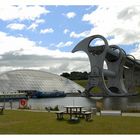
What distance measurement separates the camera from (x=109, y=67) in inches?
4643

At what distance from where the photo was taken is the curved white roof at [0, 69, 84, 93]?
98.9m

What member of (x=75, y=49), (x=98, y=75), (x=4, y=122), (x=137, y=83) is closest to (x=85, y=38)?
(x=75, y=49)

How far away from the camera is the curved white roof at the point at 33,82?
98.9 m

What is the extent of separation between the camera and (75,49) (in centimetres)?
11075

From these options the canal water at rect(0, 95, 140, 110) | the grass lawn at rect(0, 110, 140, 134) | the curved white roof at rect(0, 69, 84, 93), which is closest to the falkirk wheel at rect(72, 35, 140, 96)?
the curved white roof at rect(0, 69, 84, 93)

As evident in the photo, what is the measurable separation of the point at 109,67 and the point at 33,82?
1066 inches

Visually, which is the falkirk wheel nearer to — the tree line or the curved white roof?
the curved white roof

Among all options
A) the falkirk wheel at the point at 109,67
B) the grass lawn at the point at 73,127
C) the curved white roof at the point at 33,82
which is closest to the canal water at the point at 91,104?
the grass lawn at the point at 73,127

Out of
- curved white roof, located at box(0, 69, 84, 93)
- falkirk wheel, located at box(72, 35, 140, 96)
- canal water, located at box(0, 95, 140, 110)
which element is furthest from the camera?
falkirk wheel, located at box(72, 35, 140, 96)

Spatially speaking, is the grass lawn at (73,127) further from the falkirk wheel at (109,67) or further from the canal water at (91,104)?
the falkirk wheel at (109,67)

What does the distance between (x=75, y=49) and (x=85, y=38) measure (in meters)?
4.76

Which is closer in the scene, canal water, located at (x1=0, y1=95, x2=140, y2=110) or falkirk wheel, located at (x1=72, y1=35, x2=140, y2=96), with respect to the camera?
canal water, located at (x1=0, y1=95, x2=140, y2=110)

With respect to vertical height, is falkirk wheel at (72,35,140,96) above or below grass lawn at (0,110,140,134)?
above

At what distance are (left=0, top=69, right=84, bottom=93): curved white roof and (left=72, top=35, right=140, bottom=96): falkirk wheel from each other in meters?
11.2
